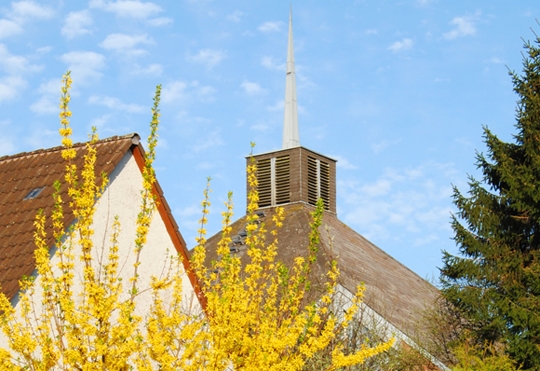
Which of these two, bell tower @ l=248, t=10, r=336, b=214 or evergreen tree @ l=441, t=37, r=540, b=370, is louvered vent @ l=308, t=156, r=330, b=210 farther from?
evergreen tree @ l=441, t=37, r=540, b=370

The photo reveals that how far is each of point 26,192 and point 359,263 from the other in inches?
506

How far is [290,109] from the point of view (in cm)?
3052

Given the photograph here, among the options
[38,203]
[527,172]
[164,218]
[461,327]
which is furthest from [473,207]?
[38,203]

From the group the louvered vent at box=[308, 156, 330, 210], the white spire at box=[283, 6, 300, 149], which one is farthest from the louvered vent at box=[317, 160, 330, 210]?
the white spire at box=[283, 6, 300, 149]

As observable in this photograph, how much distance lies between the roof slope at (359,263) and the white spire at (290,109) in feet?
8.79

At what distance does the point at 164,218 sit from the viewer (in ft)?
45.1

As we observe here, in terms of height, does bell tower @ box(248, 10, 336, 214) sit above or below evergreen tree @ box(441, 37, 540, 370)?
above

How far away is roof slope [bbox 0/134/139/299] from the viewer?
37.4ft

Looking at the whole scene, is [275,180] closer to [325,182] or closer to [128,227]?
[325,182]

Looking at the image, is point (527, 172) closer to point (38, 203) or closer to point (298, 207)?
point (38, 203)

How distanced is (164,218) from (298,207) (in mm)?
14404

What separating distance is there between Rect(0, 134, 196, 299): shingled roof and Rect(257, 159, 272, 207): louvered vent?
49.8 feet

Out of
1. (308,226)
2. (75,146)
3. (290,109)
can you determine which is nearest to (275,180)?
(290,109)

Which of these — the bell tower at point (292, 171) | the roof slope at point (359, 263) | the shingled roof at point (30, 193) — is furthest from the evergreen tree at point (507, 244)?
the bell tower at point (292, 171)
